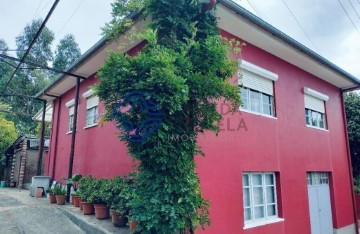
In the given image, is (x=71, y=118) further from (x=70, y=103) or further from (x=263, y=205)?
(x=263, y=205)

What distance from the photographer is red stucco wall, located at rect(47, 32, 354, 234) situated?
656 cm

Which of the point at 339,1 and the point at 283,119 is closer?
the point at 339,1

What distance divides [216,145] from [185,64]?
2.69 m

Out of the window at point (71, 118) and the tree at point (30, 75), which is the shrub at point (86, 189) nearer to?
the window at point (71, 118)

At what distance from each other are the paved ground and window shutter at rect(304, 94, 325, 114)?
27.8ft

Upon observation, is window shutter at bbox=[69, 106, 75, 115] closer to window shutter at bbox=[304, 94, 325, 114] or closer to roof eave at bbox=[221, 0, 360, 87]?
roof eave at bbox=[221, 0, 360, 87]

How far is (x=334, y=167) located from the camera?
11.0m

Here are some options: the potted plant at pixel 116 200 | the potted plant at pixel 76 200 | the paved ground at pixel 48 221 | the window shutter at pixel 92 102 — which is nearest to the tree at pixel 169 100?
the potted plant at pixel 116 200

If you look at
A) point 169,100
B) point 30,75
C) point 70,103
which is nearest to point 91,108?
point 70,103

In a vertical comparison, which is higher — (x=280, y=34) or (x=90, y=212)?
(x=280, y=34)

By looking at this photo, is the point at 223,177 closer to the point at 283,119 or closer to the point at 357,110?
the point at 283,119

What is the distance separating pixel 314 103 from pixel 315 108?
0.21 m

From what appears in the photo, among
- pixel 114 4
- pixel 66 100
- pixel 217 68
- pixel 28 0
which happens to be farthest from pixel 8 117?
pixel 217 68

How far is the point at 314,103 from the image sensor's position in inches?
428
